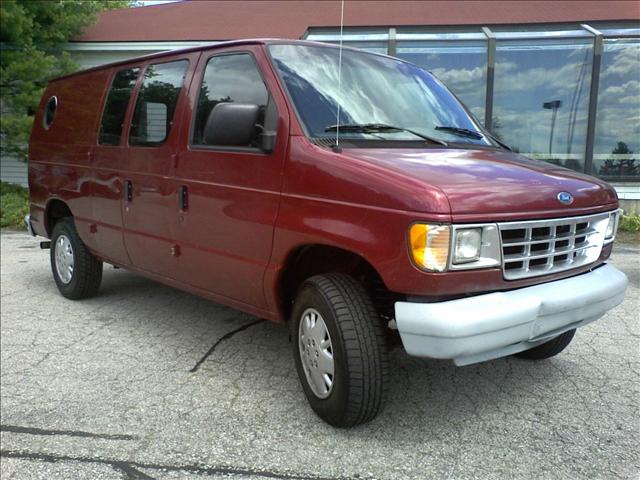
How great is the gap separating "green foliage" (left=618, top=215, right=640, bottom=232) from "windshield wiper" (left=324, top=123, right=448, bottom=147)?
7563 millimetres

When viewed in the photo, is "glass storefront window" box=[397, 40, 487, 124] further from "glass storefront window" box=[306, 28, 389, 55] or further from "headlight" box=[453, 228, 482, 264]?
"headlight" box=[453, 228, 482, 264]

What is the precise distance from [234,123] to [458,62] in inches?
356

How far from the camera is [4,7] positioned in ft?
35.7

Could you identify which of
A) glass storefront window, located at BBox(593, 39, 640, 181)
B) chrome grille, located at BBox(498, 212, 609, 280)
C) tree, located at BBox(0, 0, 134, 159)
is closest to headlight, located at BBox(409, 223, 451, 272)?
chrome grille, located at BBox(498, 212, 609, 280)

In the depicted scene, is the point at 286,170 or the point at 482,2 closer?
the point at 286,170

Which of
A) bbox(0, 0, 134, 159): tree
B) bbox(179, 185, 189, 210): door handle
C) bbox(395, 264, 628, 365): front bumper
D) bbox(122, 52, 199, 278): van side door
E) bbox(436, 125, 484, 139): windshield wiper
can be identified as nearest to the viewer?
bbox(395, 264, 628, 365): front bumper

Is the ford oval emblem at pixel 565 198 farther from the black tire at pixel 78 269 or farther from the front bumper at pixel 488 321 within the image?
the black tire at pixel 78 269

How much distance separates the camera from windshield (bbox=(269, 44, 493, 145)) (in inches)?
126

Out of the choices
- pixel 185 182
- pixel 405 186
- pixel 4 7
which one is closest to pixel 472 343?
pixel 405 186

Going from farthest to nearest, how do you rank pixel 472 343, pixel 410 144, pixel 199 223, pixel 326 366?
1. pixel 199 223
2. pixel 410 144
3. pixel 326 366
4. pixel 472 343

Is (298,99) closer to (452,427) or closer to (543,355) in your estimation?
(452,427)

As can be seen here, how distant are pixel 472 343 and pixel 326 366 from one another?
804mm

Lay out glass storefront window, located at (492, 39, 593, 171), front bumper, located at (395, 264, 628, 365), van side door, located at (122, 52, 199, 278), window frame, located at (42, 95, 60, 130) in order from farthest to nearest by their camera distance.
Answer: glass storefront window, located at (492, 39, 593, 171) → window frame, located at (42, 95, 60, 130) → van side door, located at (122, 52, 199, 278) → front bumper, located at (395, 264, 628, 365)

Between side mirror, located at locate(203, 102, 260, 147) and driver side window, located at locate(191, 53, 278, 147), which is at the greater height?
driver side window, located at locate(191, 53, 278, 147)
